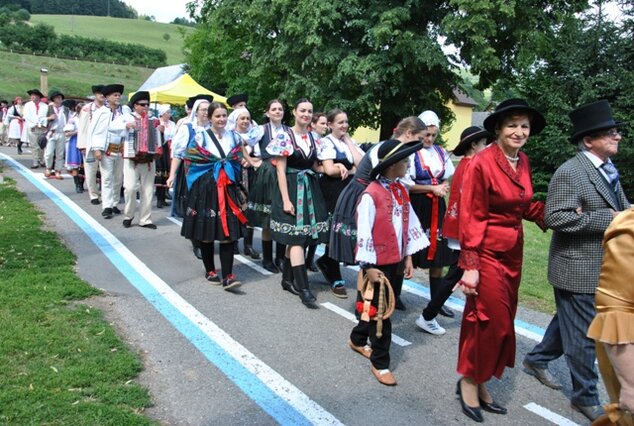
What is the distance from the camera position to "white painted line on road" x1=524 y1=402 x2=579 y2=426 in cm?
377

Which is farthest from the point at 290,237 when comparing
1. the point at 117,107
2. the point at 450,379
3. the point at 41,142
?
the point at 41,142

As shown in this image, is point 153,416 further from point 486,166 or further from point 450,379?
point 486,166

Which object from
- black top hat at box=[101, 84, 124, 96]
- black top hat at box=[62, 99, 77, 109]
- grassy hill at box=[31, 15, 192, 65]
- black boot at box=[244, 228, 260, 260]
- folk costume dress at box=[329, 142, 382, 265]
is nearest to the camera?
folk costume dress at box=[329, 142, 382, 265]

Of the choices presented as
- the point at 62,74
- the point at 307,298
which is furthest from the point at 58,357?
the point at 62,74

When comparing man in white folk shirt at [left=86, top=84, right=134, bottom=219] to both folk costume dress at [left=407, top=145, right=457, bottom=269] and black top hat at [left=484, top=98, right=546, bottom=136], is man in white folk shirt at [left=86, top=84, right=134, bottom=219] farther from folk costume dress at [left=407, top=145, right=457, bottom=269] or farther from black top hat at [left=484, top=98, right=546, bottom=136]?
black top hat at [left=484, top=98, right=546, bottom=136]

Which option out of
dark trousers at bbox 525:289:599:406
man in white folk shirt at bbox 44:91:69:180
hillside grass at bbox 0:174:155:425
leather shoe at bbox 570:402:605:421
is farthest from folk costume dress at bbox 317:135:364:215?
A: man in white folk shirt at bbox 44:91:69:180

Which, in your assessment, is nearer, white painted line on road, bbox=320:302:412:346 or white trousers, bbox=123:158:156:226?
white painted line on road, bbox=320:302:412:346

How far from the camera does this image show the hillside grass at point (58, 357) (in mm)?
3521

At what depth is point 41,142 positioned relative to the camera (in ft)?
50.5

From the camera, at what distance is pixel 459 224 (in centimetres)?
367

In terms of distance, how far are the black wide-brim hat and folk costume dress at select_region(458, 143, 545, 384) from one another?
59 cm

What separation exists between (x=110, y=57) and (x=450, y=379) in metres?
83.7

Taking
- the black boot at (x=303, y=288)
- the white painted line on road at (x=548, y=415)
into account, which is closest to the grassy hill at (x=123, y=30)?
the black boot at (x=303, y=288)

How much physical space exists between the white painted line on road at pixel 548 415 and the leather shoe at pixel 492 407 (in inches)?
8.8
